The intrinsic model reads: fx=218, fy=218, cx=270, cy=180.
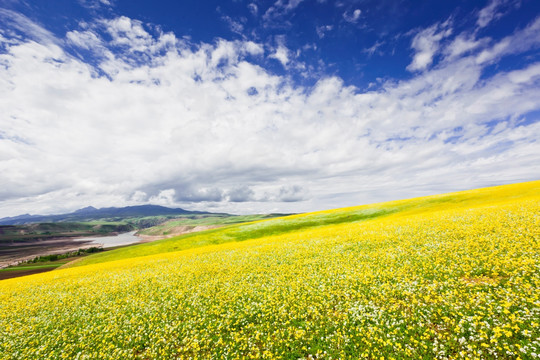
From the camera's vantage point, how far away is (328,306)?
14.9 meters

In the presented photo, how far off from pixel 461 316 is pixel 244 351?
1178 centimetres

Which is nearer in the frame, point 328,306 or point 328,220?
point 328,306

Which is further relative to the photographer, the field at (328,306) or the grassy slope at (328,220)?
the grassy slope at (328,220)

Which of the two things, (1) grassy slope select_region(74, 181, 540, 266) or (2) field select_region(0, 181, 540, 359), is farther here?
(1) grassy slope select_region(74, 181, 540, 266)

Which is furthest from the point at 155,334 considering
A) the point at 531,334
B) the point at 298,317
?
the point at 531,334

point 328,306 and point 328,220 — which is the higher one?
point 328,220

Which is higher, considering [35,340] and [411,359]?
[411,359]

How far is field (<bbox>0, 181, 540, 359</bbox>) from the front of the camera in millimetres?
10742

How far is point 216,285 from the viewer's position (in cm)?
2205

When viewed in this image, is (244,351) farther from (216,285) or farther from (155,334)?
(216,285)

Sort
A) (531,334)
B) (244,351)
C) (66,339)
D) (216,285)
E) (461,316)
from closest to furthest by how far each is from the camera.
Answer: (531,334)
(461,316)
(244,351)
(66,339)
(216,285)

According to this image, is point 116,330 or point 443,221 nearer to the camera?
point 116,330

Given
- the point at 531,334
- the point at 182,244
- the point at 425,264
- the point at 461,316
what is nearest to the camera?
the point at 531,334

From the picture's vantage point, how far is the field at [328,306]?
10742 millimetres
